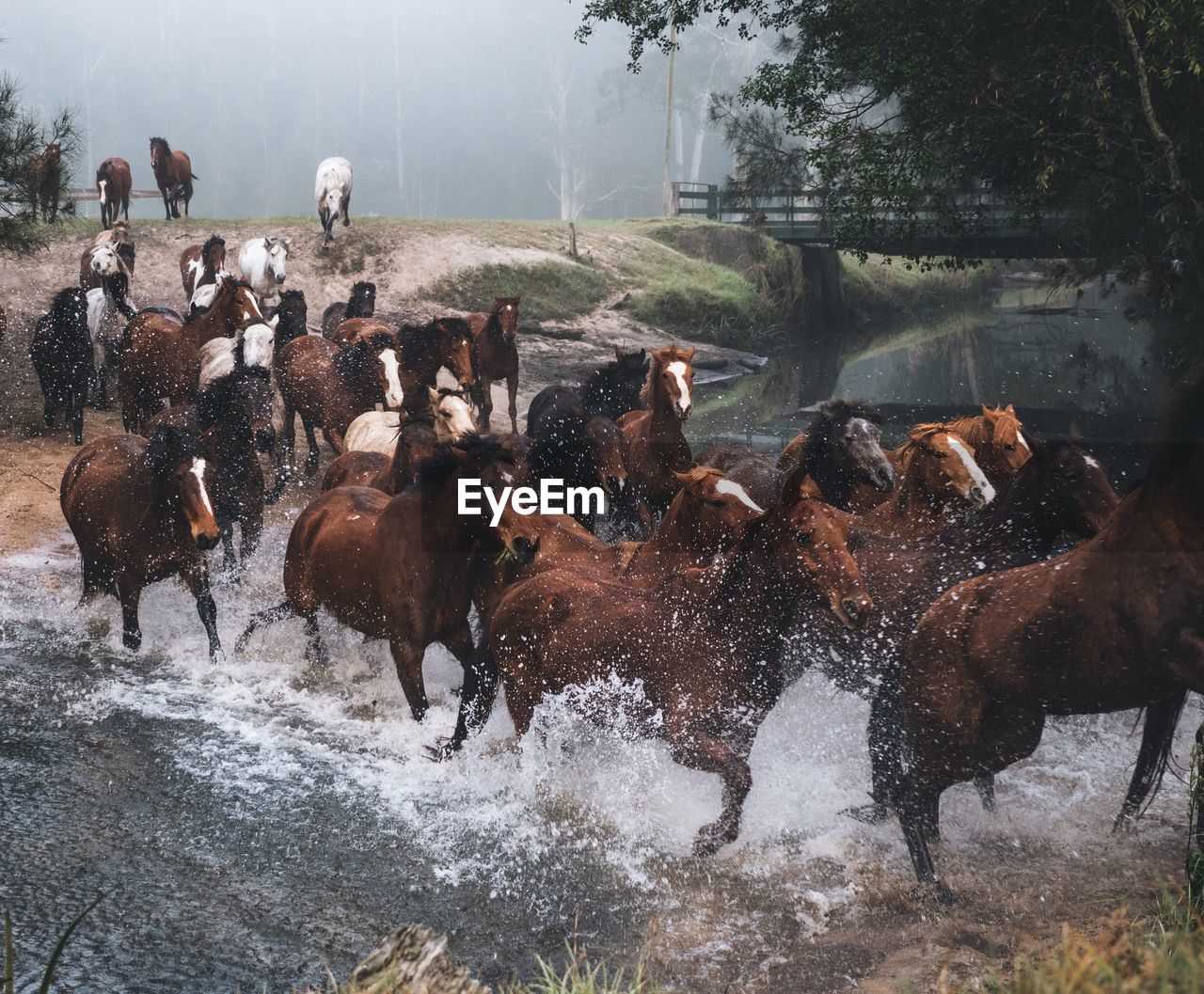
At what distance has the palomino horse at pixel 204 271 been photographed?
13.6 meters

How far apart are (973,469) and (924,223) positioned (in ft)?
34.9

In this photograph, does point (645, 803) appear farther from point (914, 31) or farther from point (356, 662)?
point (914, 31)

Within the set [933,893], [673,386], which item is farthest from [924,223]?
[933,893]

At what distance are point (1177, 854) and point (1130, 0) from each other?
807 centimetres

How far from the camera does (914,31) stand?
→ 11727 millimetres

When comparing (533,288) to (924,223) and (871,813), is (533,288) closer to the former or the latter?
(924,223)

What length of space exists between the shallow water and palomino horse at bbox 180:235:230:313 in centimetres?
708

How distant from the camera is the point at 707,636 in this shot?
460 cm

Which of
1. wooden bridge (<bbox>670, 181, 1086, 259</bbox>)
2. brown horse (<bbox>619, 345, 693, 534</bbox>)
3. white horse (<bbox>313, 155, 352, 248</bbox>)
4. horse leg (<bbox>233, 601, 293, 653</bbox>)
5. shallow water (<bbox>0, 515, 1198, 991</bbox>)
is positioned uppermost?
white horse (<bbox>313, 155, 352, 248</bbox>)

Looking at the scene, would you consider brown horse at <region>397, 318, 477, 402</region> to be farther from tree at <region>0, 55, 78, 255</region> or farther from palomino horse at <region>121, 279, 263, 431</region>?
tree at <region>0, 55, 78, 255</region>

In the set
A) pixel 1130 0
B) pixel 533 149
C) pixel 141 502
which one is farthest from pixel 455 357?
pixel 533 149

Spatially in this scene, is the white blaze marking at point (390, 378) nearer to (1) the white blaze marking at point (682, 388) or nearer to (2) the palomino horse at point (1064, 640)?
(1) the white blaze marking at point (682, 388)

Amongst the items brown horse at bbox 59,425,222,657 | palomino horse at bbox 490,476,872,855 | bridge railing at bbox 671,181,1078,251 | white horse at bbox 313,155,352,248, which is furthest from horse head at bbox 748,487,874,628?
white horse at bbox 313,155,352,248

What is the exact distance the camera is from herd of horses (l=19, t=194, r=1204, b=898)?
3.95m
